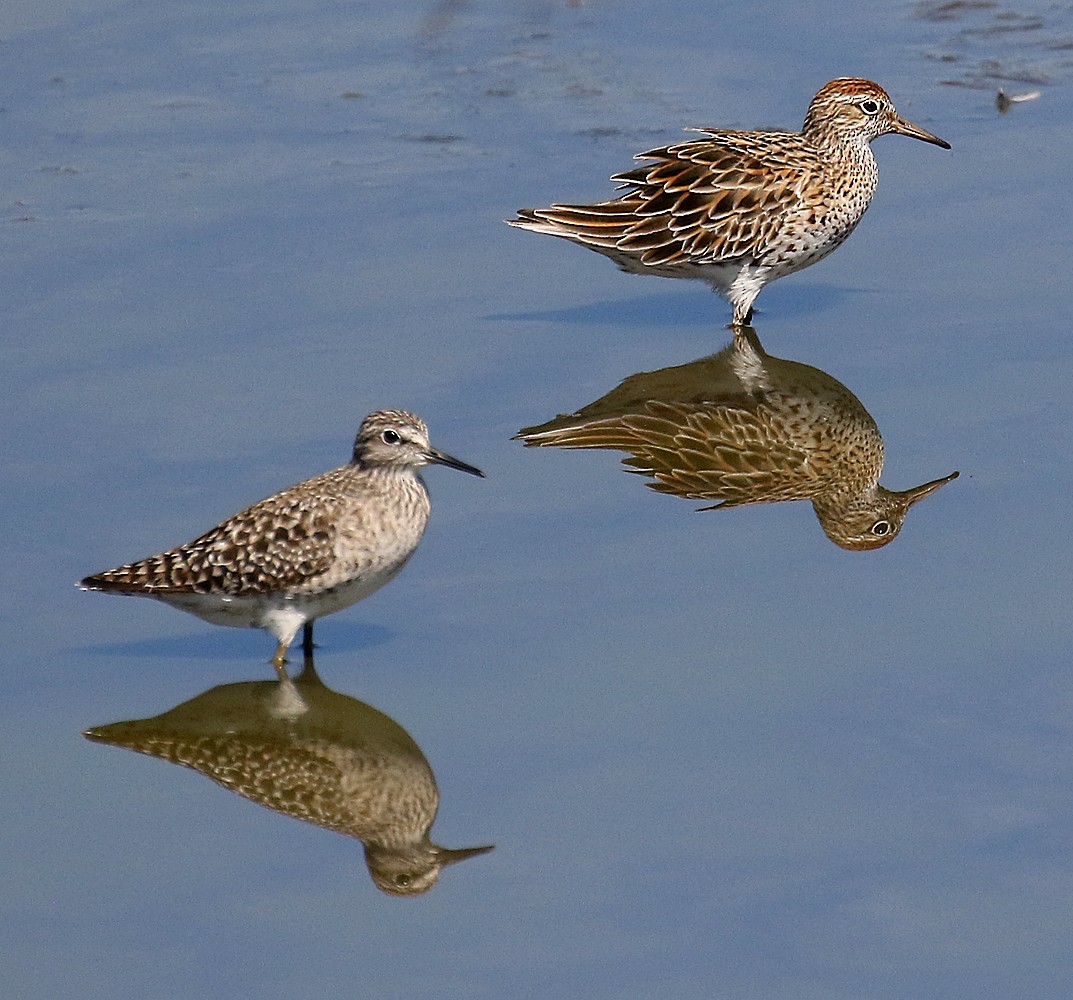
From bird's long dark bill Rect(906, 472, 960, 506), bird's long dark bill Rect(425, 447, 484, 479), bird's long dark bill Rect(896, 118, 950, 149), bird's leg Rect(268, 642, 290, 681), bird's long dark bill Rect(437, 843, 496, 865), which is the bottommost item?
bird's leg Rect(268, 642, 290, 681)

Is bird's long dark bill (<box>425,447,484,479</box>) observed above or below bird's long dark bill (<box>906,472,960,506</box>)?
above

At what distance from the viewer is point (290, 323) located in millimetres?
12492

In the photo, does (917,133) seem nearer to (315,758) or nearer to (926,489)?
(926,489)

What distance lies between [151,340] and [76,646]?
3443 mm

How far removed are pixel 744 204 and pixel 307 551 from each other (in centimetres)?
535

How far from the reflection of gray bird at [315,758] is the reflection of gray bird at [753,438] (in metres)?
2.57

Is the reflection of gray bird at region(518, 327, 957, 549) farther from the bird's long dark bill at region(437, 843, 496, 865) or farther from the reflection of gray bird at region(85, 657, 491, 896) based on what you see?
the bird's long dark bill at region(437, 843, 496, 865)

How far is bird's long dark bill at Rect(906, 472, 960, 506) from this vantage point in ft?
33.7

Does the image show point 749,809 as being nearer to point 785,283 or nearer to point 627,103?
point 785,283

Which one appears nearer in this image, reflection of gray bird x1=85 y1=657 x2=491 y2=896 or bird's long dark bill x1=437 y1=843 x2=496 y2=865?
bird's long dark bill x1=437 y1=843 x2=496 y2=865

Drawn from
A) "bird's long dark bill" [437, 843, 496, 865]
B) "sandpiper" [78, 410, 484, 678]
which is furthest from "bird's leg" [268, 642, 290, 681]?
"bird's long dark bill" [437, 843, 496, 865]

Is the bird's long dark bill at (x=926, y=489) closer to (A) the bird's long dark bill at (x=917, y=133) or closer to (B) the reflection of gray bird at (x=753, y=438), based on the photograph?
(B) the reflection of gray bird at (x=753, y=438)

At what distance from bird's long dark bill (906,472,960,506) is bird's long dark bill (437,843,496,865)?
11.4 feet

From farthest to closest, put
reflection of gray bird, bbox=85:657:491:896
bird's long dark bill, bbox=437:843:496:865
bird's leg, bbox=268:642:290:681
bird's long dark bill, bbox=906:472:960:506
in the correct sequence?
bird's long dark bill, bbox=906:472:960:506
bird's leg, bbox=268:642:290:681
reflection of gray bird, bbox=85:657:491:896
bird's long dark bill, bbox=437:843:496:865
